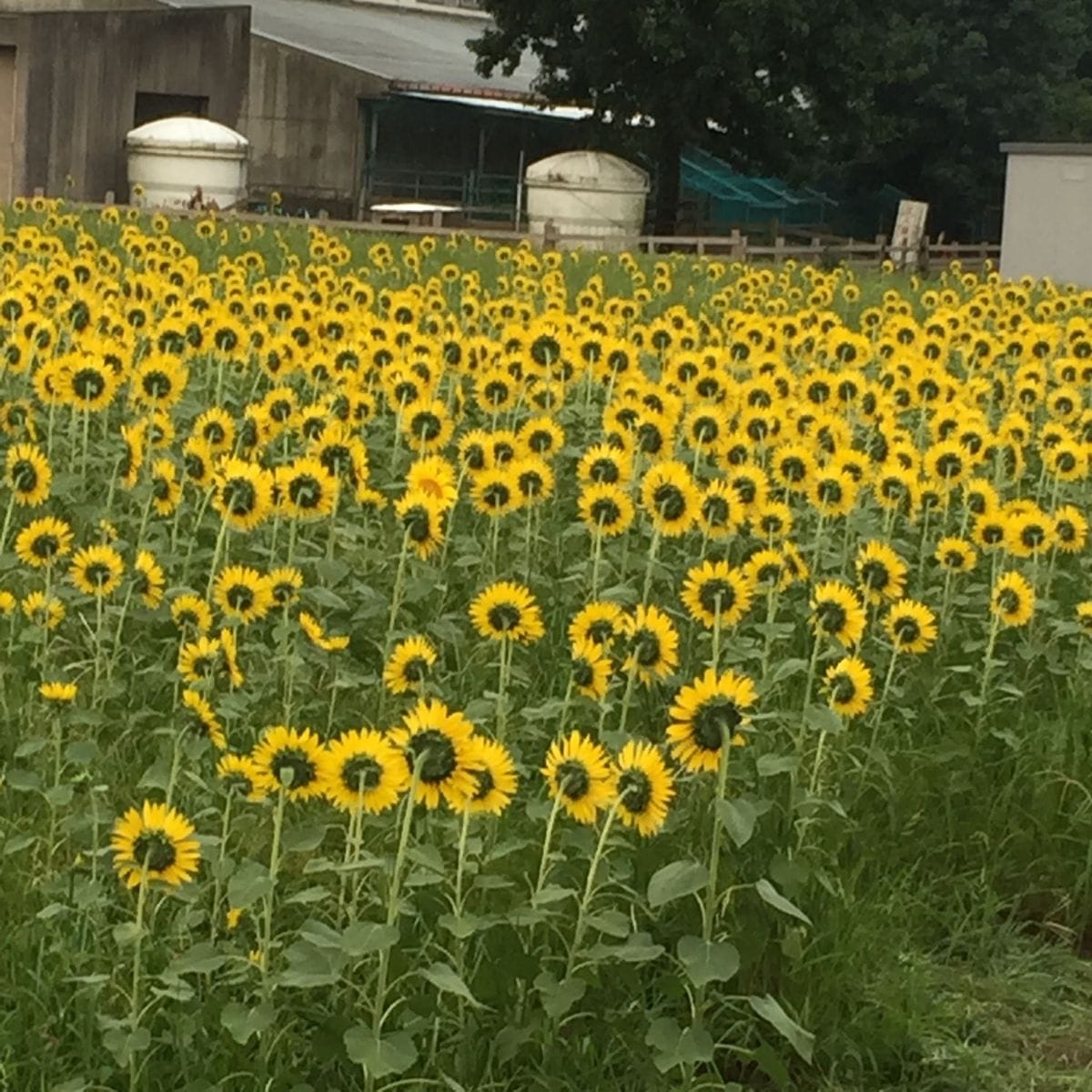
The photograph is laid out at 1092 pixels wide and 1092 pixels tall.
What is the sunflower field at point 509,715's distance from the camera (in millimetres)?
3342

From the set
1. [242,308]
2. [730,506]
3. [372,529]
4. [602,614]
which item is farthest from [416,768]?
[242,308]

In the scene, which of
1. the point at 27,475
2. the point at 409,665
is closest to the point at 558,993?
the point at 409,665

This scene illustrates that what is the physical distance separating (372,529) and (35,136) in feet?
89.4

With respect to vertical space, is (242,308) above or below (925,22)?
below

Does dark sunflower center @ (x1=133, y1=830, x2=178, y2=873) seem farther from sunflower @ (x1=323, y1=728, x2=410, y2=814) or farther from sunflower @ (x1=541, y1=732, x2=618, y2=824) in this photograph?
sunflower @ (x1=541, y1=732, x2=618, y2=824)

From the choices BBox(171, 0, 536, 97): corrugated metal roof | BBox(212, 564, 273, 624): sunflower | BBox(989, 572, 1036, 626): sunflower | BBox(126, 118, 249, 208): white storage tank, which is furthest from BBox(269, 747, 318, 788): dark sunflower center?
BBox(171, 0, 536, 97): corrugated metal roof

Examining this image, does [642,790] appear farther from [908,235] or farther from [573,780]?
[908,235]

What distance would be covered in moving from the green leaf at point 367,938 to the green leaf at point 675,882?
0.44 meters

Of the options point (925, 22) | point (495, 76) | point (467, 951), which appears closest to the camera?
point (467, 951)

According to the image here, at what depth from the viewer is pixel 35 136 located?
105ft

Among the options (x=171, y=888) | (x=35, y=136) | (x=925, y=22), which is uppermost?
(x=925, y=22)

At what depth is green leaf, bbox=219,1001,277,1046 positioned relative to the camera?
3.11 meters

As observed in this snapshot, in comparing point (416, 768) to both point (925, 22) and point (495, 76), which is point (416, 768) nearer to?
point (925, 22)

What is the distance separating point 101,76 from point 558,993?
1223 inches
